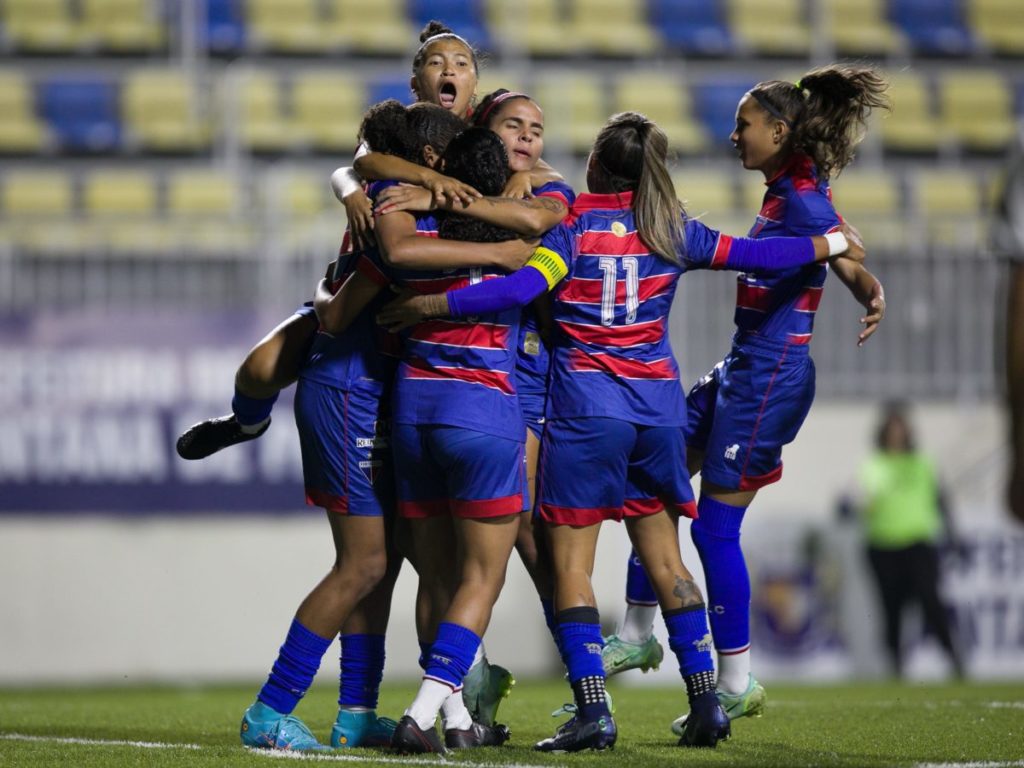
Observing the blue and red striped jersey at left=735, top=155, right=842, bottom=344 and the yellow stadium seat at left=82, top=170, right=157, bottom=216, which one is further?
the yellow stadium seat at left=82, top=170, right=157, bottom=216

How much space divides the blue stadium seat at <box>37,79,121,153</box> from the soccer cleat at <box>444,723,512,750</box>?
963 centimetres

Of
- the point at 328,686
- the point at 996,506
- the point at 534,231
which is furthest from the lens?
the point at 996,506

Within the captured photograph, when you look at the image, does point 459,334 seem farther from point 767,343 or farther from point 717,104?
point 717,104

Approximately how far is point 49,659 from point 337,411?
636 centimetres

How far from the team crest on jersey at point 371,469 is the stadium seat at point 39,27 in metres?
10.5

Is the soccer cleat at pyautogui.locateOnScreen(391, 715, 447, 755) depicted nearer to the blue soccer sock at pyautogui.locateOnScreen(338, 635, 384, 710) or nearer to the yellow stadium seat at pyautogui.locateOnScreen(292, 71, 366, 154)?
the blue soccer sock at pyautogui.locateOnScreen(338, 635, 384, 710)

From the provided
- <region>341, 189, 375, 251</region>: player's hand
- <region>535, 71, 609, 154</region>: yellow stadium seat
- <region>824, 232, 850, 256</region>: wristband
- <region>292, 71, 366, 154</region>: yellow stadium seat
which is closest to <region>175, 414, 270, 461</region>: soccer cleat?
<region>341, 189, 375, 251</region>: player's hand

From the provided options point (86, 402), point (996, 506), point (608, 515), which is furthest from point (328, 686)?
point (608, 515)

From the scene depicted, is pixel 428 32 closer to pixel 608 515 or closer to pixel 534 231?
pixel 534 231

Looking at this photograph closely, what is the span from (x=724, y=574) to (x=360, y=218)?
69.4 inches

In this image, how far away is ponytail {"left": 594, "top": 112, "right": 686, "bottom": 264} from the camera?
4867mm

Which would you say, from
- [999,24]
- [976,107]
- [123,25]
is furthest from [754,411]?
[999,24]

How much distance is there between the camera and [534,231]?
4582 millimetres

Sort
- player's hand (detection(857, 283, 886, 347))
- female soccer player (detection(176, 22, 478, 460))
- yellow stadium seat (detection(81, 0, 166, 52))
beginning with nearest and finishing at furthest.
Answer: female soccer player (detection(176, 22, 478, 460)) → player's hand (detection(857, 283, 886, 347)) → yellow stadium seat (detection(81, 0, 166, 52))
